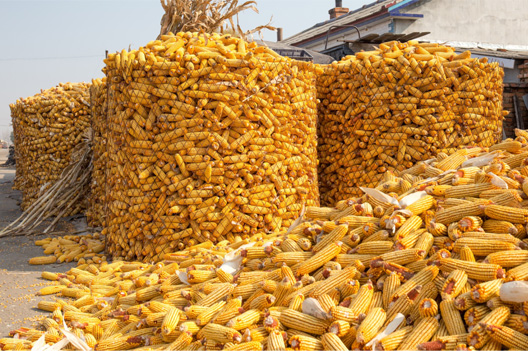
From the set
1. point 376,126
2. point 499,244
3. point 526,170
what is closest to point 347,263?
point 499,244

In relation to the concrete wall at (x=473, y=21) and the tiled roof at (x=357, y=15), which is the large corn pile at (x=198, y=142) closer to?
the tiled roof at (x=357, y=15)

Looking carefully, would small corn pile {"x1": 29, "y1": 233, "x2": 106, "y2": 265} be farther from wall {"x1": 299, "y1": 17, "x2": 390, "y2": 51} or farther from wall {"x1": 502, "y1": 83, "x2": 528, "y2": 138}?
wall {"x1": 299, "y1": 17, "x2": 390, "y2": 51}

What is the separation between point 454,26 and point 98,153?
42.7 feet

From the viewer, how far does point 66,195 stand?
28.1 feet

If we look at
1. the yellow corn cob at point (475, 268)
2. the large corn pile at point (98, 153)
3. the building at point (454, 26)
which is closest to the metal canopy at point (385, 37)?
the building at point (454, 26)

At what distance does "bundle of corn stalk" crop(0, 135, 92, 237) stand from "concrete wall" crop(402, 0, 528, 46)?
407 inches

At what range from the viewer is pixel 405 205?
3.42 metres

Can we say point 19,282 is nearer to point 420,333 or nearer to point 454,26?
point 420,333

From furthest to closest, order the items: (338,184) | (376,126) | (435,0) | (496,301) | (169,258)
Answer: (435,0) → (338,184) → (376,126) → (169,258) → (496,301)

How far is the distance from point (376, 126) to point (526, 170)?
3178mm

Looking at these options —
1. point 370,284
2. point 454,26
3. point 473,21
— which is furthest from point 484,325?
point 473,21

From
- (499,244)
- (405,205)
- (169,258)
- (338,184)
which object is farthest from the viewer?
(338,184)

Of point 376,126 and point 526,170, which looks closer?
point 526,170

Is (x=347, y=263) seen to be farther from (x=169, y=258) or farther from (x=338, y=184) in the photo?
(x=338, y=184)
